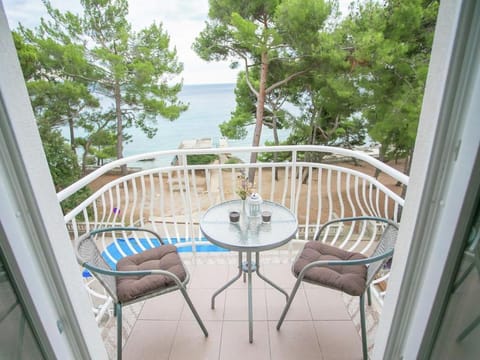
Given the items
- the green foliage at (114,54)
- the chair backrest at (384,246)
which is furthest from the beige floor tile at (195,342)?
the green foliage at (114,54)

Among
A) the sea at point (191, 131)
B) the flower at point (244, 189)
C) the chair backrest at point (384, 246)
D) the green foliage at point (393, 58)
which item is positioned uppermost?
the green foliage at point (393, 58)

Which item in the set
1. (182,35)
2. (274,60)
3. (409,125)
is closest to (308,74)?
(274,60)

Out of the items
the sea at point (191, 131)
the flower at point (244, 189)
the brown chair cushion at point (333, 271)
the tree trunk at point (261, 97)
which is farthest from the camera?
the sea at point (191, 131)

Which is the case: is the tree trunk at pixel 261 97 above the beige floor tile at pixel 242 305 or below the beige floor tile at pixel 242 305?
above

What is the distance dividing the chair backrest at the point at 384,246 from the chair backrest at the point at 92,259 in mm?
1536

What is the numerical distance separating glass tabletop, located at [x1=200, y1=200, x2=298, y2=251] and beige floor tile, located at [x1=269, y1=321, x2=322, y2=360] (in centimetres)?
66

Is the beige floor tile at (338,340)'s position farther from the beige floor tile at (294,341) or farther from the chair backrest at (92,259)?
the chair backrest at (92,259)

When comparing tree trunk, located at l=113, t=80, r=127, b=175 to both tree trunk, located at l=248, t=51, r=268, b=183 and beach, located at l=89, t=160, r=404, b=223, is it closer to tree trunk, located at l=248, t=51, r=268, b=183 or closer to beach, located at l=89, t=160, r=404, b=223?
beach, located at l=89, t=160, r=404, b=223

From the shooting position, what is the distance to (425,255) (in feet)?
3.13

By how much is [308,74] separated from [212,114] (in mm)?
10499

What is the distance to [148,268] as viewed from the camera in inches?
72.8

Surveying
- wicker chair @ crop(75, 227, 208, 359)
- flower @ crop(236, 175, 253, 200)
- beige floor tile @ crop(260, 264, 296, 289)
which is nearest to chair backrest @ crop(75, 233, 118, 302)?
wicker chair @ crop(75, 227, 208, 359)

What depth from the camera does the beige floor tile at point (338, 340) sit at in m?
1.71

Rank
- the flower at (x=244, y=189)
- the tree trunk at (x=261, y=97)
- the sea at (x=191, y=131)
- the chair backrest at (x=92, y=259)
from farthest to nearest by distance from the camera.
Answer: the sea at (x=191, y=131), the tree trunk at (x=261, y=97), the flower at (x=244, y=189), the chair backrest at (x=92, y=259)
